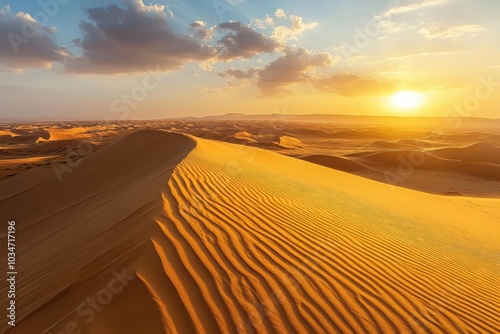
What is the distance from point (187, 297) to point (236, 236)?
1.29m

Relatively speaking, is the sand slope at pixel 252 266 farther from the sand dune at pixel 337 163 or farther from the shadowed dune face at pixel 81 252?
the sand dune at pixel 337 163

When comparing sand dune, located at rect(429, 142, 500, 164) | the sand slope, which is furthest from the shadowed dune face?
sand dune, located at rect(429, 142, 500, 164)

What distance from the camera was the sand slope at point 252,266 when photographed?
247cm

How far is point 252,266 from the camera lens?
3.13 meters

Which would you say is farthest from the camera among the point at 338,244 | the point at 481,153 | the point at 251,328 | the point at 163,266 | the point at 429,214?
the point at 481,153

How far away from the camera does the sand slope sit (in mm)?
2467

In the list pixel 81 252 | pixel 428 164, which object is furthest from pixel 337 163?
pixel 81 252

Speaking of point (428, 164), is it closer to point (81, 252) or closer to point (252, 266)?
point (252, 266)

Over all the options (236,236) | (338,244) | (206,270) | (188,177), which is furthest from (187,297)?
(188,177)

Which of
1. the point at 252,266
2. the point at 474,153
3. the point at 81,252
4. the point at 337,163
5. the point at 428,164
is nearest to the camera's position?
the point at 252,266

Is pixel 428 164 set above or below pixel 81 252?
below

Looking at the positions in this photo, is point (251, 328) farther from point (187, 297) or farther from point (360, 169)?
point (360, 169)

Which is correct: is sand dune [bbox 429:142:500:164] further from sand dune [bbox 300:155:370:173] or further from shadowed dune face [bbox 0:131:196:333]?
shadowed dune face [bbox 0:131:196:333]

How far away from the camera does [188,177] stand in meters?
6.05
